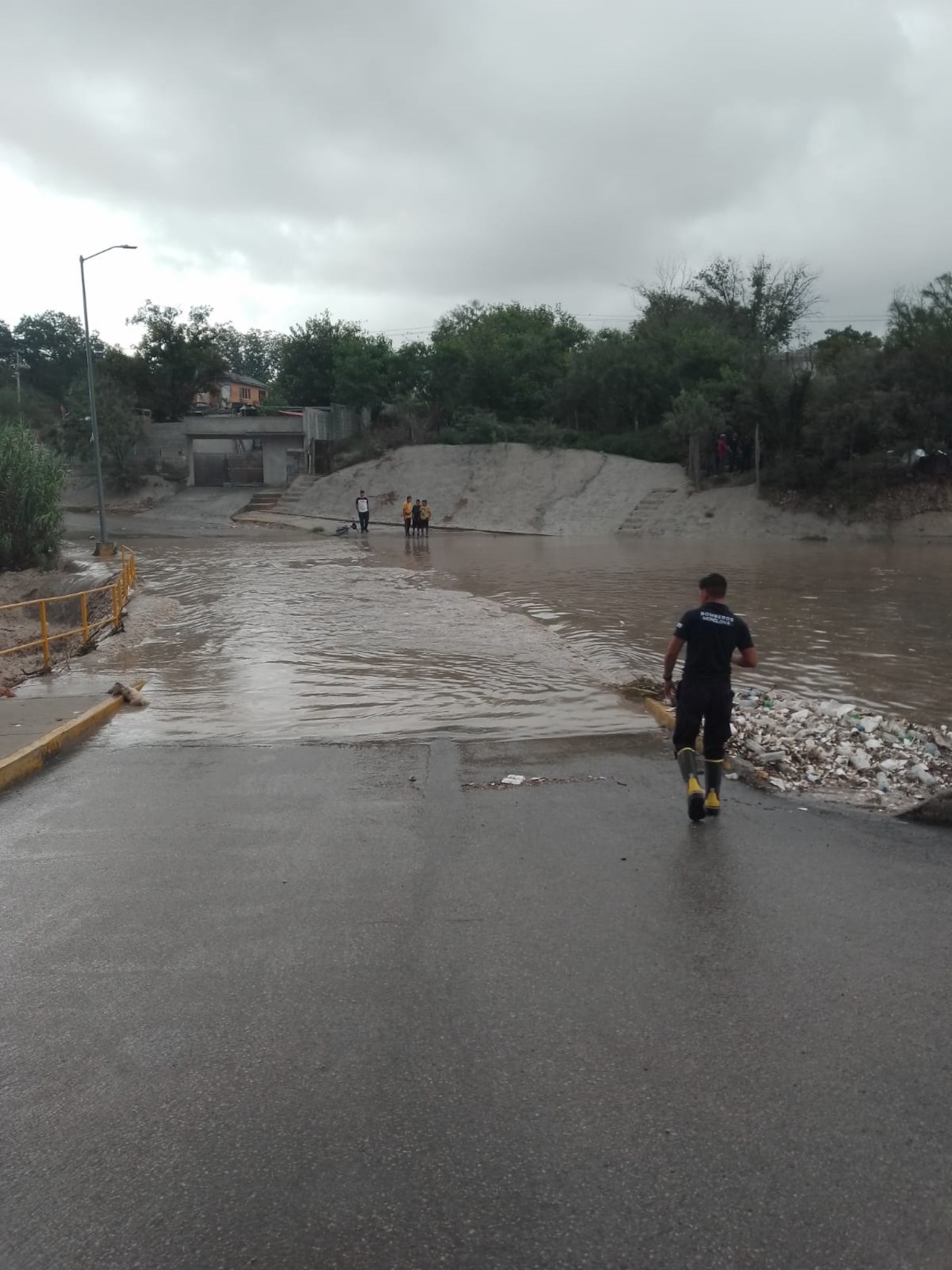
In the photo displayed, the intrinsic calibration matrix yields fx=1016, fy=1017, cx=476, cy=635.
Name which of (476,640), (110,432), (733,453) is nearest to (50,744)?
(476,640)

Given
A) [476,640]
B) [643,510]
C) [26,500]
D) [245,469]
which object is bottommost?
[476,640]

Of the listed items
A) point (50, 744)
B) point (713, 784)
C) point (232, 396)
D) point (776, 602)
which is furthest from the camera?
point (232, 396)

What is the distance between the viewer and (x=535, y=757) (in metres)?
8.57

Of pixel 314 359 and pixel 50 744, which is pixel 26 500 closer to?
pixel 50 744

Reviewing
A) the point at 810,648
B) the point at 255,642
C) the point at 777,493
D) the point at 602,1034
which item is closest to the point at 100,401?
the point at 777,493

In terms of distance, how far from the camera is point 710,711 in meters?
6.95

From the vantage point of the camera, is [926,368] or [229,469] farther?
[229,469]

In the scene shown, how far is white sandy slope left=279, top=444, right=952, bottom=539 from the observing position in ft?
128

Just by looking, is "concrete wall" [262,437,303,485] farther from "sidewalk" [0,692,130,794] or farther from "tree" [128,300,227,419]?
"sidewalk" [0,692,130,794]

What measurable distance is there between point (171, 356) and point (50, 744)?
2268 inches

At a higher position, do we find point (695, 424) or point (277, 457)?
point (695, 424)

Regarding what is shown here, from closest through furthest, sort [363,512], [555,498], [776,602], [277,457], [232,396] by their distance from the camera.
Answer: [776,602] < [363,512] < [555,498] < [277,457] < [232,396]

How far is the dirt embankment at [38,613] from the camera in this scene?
15.9 m

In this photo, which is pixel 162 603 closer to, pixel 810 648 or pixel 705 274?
pixel 810 648
